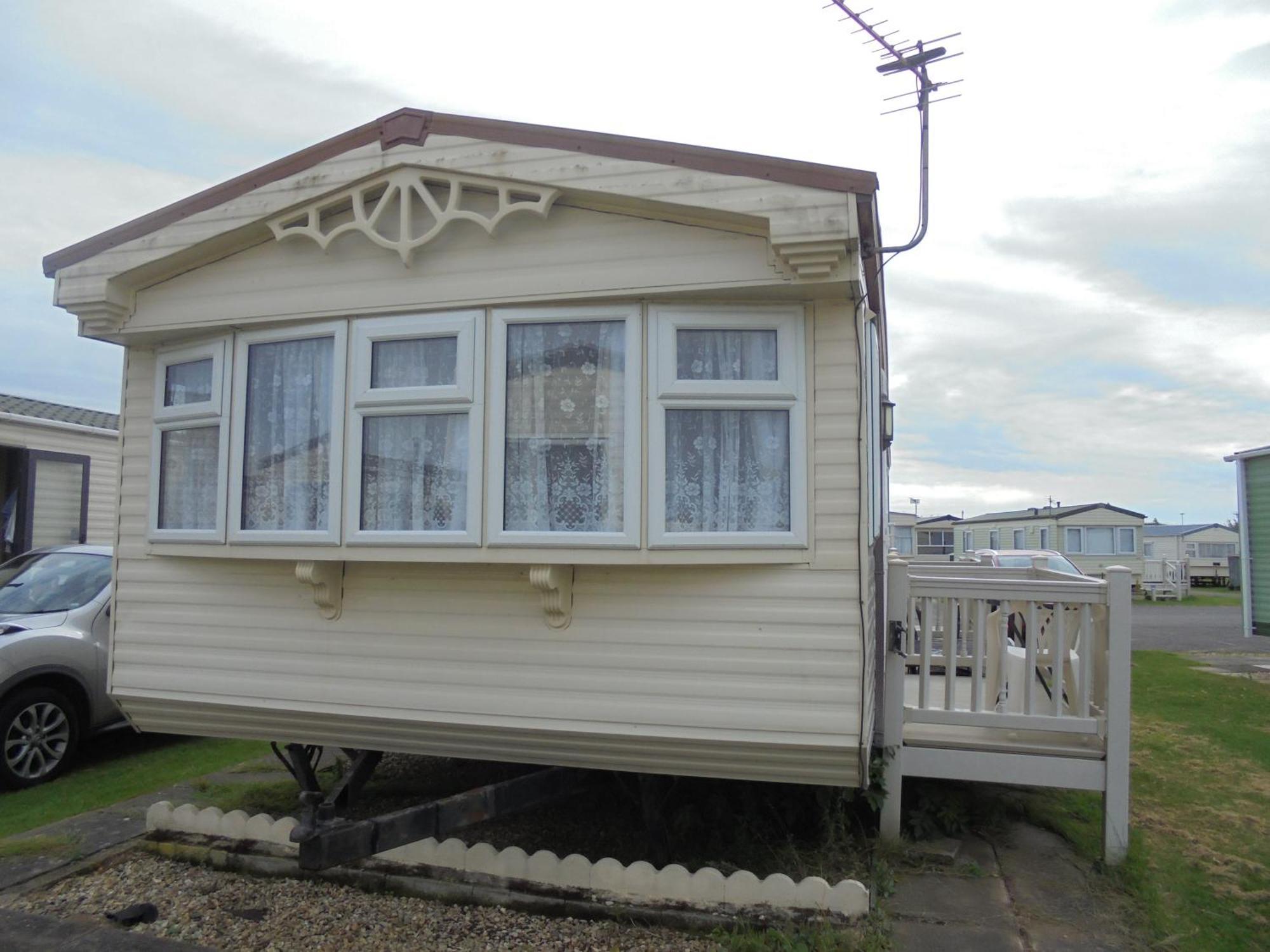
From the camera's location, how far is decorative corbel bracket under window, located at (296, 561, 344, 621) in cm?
418

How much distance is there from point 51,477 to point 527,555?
8.82 metres

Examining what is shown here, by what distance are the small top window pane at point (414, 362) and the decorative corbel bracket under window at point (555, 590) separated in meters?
0.98

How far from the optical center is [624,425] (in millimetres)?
3893

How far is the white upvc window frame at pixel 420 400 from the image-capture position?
4.00 meters

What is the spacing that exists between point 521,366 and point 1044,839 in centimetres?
373

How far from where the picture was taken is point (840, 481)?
3785mm

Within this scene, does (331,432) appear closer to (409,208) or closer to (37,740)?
(409,208)

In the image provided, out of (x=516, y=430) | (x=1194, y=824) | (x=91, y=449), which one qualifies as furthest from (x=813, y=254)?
(x=91, y=449)

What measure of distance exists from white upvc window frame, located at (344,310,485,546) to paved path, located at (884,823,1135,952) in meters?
2.49

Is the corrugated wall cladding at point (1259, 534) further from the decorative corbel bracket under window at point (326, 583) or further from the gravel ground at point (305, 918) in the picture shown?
the decorative corbel bracket under window at point (326, 583)

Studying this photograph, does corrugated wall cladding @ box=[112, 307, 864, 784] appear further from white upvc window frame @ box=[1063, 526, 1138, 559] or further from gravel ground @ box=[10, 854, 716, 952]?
white upvc window frame @ box=[1063, 526, 1138, 559]

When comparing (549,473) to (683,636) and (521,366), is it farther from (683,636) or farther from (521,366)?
(683,636)

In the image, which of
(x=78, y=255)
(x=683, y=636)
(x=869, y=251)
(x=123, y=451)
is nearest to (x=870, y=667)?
→ (x=683, y=636)

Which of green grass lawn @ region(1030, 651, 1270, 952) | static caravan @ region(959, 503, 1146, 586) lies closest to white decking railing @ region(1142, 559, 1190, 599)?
static caravan @ region(959, 503, 1146, 586)
